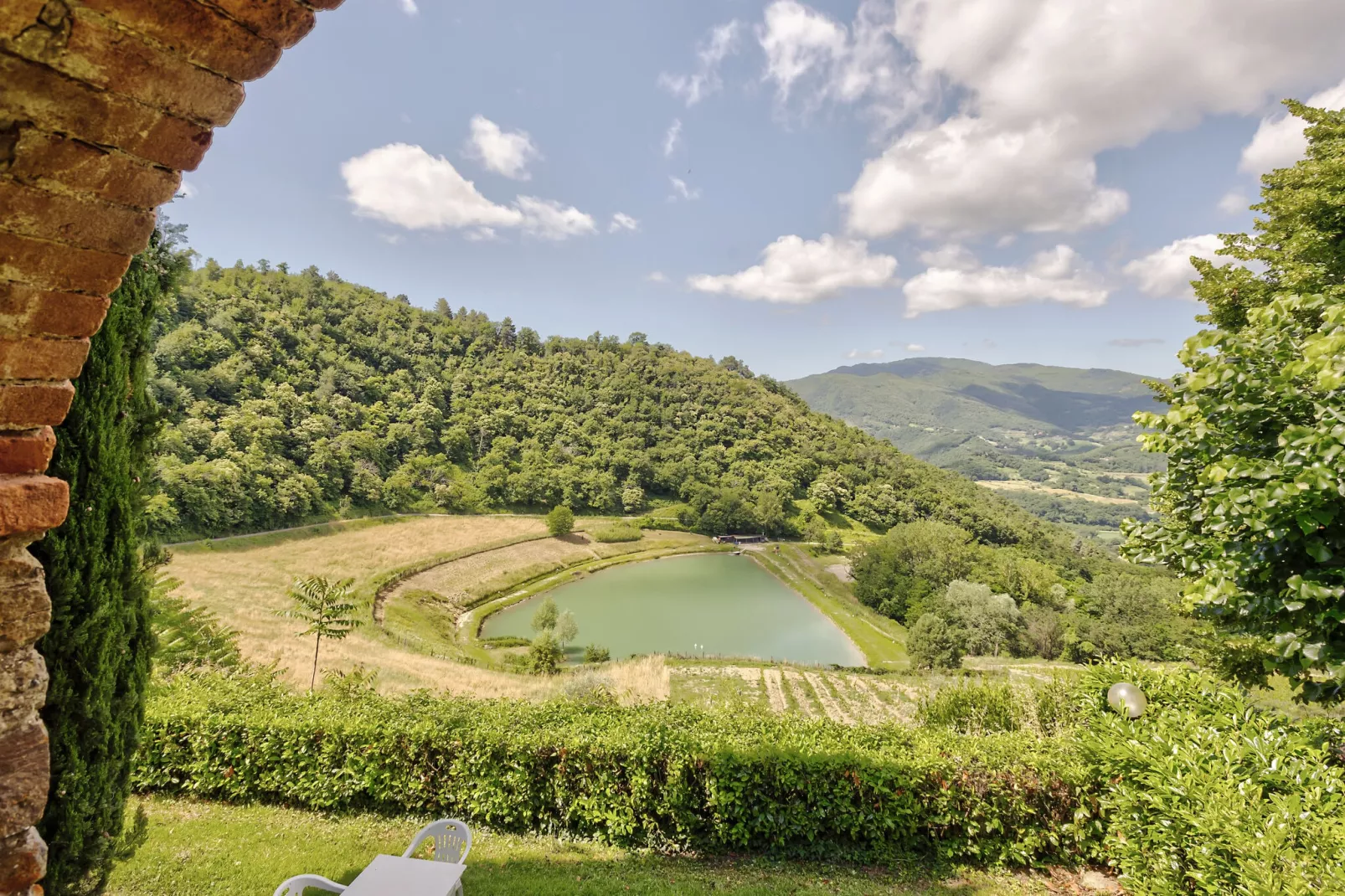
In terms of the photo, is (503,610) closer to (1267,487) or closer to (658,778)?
(658,778)

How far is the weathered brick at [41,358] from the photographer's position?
1604 mm

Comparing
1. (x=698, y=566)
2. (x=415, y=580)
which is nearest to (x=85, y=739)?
(x=415, y=580)

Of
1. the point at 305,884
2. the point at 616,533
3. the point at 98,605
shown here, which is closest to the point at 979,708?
the point at 305,884

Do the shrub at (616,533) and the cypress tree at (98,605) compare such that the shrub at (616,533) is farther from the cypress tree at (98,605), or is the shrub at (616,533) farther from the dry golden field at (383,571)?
the cypress tree at (98,605)

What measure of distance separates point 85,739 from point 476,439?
71.9 metres

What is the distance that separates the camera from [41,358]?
5.52ft

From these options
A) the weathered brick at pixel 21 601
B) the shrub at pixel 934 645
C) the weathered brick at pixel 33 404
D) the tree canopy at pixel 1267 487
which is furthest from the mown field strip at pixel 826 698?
the weathered brick at pixel 33 404

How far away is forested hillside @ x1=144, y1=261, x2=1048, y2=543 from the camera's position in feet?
153

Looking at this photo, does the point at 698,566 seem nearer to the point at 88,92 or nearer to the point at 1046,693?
the point at 1046,693

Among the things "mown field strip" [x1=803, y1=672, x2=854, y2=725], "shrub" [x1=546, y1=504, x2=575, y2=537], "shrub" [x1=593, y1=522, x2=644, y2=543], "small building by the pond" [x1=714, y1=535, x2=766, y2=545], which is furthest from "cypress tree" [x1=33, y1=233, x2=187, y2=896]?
"small building by the pond" [x1=714, y1=535, x2=766, y2=545]

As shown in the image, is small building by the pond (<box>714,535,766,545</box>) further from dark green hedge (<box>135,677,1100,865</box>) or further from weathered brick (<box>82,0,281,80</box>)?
weathered brick (<box>82,0,281,80</box>)

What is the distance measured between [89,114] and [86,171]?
16 centimetres

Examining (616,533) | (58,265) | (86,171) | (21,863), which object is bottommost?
(616,533)

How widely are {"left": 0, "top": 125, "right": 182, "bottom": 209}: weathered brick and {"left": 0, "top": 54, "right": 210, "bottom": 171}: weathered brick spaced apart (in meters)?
0.03
